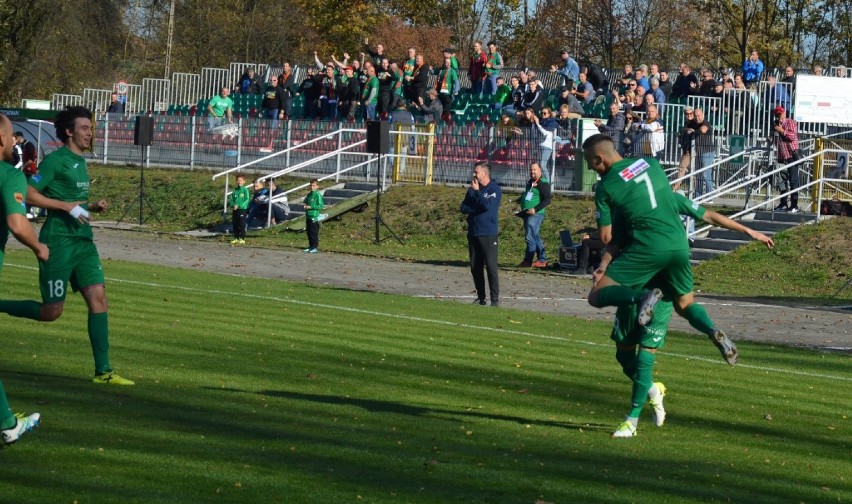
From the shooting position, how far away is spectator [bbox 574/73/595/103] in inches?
1446

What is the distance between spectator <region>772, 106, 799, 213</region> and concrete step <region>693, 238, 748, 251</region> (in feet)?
6.07

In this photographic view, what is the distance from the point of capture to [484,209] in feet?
66.6

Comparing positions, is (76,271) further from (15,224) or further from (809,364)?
(809,364)

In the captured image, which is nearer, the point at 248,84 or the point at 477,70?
the point at 477,70

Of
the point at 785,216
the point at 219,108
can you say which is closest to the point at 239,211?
the point at 219,108

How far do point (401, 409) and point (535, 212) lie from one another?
18.5 m

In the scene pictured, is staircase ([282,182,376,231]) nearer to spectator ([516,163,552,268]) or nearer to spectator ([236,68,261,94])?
spectator ([516,163,552,268])

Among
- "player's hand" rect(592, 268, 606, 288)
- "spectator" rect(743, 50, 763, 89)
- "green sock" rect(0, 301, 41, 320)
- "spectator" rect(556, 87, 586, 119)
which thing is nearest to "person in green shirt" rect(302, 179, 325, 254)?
"spectator" rect(556, 87, 586, 119)

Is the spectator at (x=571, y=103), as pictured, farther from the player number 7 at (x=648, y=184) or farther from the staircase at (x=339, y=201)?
the player number 7 at (x=648, y=184)

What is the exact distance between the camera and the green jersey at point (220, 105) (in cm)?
4334

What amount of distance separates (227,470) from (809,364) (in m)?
9.93

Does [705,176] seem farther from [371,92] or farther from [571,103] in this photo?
[371,92]

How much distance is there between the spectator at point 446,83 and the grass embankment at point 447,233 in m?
4.24

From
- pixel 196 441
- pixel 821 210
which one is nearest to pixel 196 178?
pixel 821 210
